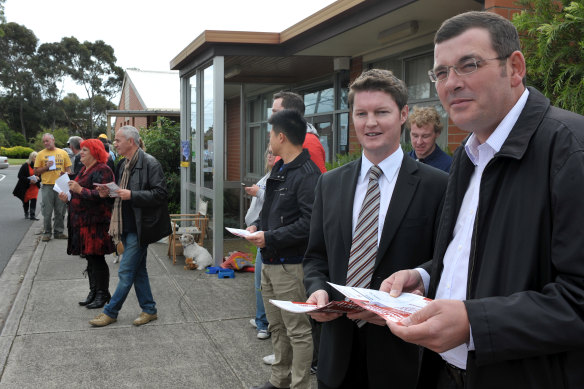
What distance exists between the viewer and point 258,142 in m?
13.8

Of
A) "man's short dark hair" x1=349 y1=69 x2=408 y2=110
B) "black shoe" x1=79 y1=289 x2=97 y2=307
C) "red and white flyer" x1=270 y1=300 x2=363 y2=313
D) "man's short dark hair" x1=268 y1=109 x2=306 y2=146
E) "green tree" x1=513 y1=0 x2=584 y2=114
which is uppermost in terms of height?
"green tree" x1=513 y1=0 x2=584 y2=114

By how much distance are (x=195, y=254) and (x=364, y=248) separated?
6.36m

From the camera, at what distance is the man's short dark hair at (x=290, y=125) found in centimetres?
390

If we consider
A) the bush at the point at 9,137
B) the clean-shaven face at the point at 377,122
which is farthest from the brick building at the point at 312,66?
the bush at the point at 9,137

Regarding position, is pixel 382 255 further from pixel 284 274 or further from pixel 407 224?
pixel 284 274

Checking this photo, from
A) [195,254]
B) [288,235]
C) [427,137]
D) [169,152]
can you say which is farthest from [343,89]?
[288,235]

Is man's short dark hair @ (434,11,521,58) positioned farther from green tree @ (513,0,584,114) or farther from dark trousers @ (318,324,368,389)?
green tree @ (513,0,584,114)

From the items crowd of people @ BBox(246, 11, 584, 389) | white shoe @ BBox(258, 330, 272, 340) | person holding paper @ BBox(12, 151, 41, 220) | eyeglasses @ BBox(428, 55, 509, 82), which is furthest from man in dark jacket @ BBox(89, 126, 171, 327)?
person holding paper @ BBox(12, 151, 41, 220)

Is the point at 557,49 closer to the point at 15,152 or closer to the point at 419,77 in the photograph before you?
the point at 419,77

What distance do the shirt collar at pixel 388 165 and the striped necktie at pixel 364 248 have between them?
6.9 inches

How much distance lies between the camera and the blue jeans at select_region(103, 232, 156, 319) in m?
5.58

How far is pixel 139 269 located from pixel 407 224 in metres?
4.12

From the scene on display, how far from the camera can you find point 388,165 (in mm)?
2463

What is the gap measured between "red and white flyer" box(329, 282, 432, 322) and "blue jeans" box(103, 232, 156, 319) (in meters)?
4.24
